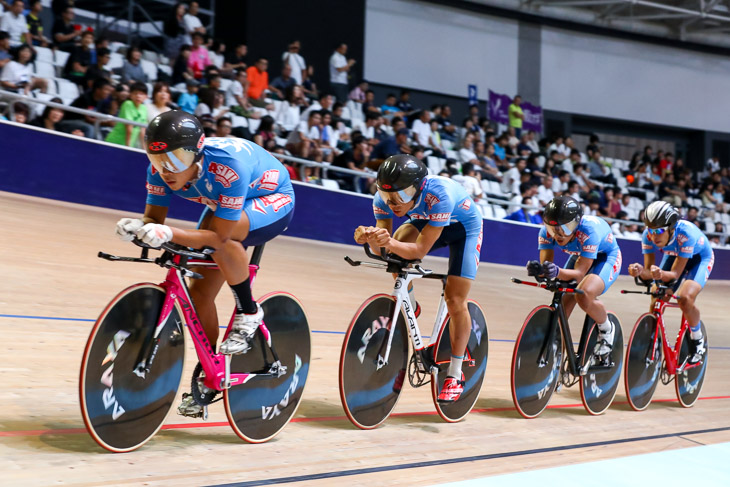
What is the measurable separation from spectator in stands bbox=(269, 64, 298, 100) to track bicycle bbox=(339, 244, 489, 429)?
21.6 feet

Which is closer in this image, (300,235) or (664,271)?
(664,271)

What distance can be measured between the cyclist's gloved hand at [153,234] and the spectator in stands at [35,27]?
632 centimetres

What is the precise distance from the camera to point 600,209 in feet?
44.8

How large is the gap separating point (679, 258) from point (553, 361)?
53.4 inches

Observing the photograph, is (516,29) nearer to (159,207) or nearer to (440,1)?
(440,1)

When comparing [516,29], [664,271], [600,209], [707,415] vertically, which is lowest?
[707,415]

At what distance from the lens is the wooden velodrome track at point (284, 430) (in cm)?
267

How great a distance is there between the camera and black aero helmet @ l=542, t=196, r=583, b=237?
14.0 feet

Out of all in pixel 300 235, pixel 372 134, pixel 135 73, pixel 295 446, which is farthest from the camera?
pixel 372 134

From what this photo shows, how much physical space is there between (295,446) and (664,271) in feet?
10.1

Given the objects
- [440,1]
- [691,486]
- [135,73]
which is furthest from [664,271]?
[440,1]

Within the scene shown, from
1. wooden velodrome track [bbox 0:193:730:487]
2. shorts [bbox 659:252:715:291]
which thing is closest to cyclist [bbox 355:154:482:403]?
wooden velodrome track [bbox 0:193:730:487]

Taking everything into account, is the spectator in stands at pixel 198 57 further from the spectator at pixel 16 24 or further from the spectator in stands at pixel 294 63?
the spectator at pixel 16 24

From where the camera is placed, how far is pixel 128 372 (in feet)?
8.52
